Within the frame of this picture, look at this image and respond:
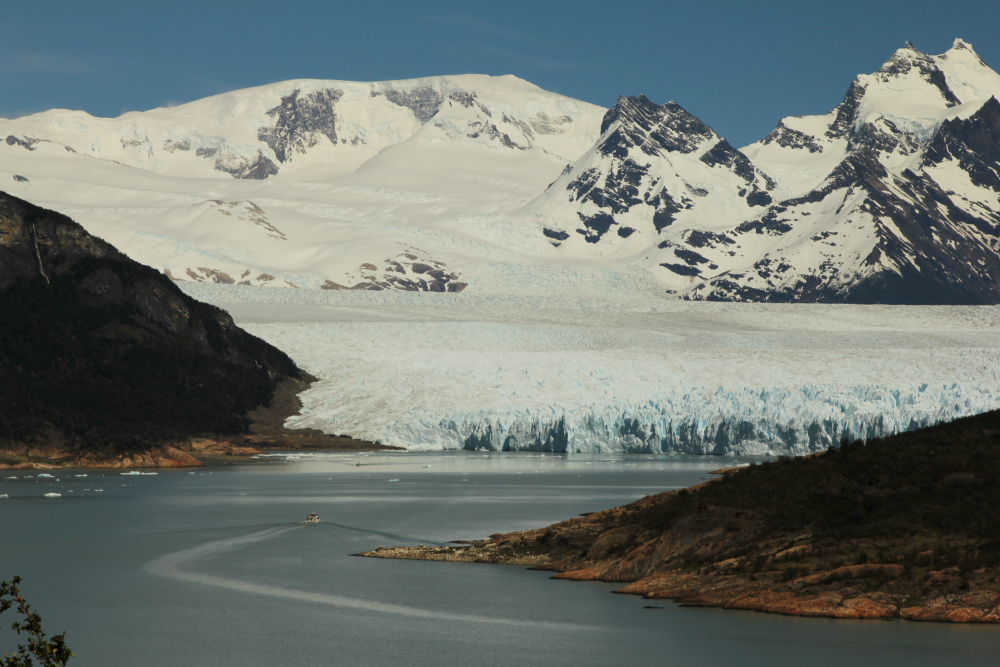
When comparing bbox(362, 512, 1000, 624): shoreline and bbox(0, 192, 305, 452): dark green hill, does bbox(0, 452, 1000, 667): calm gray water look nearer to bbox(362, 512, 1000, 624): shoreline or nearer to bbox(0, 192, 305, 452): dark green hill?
bbox(362, 512, 1000, 624): shoreline

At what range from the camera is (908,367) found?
54906mm

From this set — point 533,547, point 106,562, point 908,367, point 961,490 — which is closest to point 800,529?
point 961,490

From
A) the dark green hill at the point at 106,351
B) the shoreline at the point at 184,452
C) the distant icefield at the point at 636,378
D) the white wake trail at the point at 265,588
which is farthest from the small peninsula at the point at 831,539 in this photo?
the dark green hill at the point at 106,351

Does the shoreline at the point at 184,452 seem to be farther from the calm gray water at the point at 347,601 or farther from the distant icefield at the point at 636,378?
the calm gray water at the point at 347,601

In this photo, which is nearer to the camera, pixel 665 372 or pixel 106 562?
pixel 106 562

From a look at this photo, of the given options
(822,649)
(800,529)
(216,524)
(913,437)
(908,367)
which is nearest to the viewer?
(822,649)

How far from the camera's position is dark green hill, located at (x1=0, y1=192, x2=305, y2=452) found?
57.8 m

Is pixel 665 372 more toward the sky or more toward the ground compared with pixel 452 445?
more toward the sky

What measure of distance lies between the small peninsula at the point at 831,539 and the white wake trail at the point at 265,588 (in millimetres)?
2701

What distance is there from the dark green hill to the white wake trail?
32.2 meters

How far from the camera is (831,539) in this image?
1780 cm

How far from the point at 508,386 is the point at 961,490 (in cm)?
4103

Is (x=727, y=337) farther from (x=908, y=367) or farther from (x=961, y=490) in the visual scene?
(x=961, y=490)

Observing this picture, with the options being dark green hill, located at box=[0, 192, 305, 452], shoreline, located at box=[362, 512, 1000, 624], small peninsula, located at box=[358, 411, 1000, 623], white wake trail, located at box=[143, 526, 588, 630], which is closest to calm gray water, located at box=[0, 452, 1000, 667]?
Answer: white wake trail, located at box=[143, 526, 588, 630]
